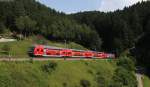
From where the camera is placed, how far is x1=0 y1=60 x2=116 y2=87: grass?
51481 millimetres

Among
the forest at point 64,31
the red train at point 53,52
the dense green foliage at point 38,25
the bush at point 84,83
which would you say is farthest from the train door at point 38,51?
the forest at point 64,31

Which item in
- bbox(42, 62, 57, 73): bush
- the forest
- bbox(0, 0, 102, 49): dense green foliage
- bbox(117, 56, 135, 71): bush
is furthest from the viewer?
the forest

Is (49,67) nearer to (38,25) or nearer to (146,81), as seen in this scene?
(146,81)

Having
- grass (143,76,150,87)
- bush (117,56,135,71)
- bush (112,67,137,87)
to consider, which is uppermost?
bush (117,56,135,71)

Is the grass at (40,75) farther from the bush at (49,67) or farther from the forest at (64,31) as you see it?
the forest at (64,31)

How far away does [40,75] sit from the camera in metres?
59.1

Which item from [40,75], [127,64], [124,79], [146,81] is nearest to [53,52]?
[124,79]

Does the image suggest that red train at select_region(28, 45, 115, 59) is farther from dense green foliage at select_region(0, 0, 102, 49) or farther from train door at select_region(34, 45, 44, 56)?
dense green foliage at select_region(0, 0, 102, 49)

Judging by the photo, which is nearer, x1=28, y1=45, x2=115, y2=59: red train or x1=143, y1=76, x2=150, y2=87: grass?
x1=28, y1=45, x2=115, y2=59: red train

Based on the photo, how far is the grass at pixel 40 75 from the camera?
51481mm

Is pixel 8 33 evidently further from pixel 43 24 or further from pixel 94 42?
pixel 94 42

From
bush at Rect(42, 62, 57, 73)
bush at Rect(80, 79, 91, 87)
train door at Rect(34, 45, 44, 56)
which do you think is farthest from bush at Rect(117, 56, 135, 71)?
bush at Rect(42, 62, 57, 73)

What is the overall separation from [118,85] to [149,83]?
3347 centimetres

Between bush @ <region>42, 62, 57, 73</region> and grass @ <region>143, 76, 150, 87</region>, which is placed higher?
bush @ <region>42, 62, 57, 73</region>
